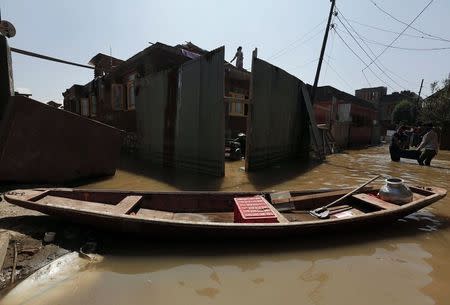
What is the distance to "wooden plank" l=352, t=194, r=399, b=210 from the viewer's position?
4420 millimetres

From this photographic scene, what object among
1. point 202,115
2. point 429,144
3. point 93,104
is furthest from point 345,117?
point 202,115

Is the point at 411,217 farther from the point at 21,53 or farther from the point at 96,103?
the point at 96,103

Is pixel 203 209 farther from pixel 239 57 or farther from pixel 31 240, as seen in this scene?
pixel 239 57

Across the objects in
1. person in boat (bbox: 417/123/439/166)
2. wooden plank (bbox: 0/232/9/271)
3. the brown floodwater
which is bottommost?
the brown floodwater

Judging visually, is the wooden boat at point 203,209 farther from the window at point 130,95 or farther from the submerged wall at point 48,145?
the window at point 130,95

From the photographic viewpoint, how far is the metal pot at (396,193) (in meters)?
4.60

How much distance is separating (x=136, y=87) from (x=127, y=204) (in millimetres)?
7612

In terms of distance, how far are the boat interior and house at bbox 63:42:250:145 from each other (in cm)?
515

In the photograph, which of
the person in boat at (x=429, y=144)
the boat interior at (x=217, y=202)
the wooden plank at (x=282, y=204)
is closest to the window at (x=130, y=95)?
the boat interior at (x=217, y=202)

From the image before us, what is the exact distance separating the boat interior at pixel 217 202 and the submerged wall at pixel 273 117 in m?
3.38

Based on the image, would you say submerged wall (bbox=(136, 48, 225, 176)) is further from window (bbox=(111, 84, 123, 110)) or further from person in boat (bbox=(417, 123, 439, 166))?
person in boat (bbox=(417, 123, 439, 166))

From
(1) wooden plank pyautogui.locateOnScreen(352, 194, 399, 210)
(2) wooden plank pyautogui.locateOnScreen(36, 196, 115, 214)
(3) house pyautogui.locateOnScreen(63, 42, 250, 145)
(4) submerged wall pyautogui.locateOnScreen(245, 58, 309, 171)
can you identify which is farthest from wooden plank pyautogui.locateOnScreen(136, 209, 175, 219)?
(3) house pyautogui.locateOnScreen(63, 42, 250, 145)

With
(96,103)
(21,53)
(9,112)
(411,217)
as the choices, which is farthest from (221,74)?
(96,103)

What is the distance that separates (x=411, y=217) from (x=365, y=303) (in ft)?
9.90
